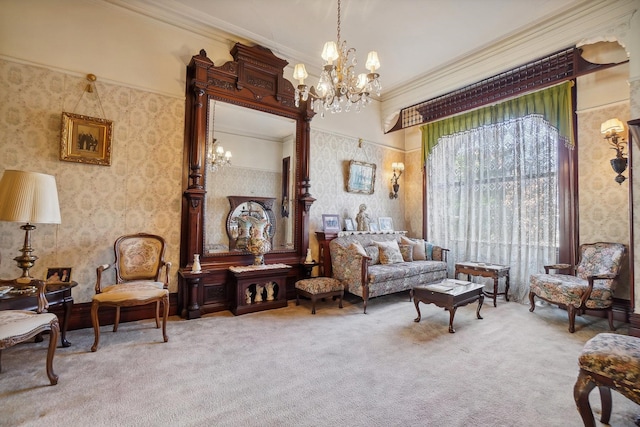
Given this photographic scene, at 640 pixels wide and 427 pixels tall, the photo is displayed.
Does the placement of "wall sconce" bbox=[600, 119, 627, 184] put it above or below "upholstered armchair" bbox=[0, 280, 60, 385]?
above

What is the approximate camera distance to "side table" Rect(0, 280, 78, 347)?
2.34 m

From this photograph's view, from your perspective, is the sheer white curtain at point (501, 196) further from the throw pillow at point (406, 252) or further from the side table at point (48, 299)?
the side table at point (48, 299)

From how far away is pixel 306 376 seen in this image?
2322 millimetres

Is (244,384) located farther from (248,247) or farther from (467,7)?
(467,7)

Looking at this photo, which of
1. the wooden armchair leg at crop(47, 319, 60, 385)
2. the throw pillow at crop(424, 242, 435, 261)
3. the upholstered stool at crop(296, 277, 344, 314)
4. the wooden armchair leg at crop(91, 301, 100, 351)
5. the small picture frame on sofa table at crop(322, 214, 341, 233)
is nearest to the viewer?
the wooden armchair leg at crop(47, 319, 60, 385)

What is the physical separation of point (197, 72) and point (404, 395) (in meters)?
4.20

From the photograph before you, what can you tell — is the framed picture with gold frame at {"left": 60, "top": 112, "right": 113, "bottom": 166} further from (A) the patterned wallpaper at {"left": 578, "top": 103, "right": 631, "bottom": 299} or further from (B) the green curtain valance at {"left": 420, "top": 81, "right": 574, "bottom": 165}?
(A) the patterned wallpaper at {"left": 578, "top": 103, "right": 631, "bottom": 299}

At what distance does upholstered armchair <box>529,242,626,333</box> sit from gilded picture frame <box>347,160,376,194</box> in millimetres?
3052

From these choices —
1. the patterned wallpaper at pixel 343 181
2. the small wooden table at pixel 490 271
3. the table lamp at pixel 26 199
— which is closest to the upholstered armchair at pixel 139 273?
the table lamp at pixel 26 199

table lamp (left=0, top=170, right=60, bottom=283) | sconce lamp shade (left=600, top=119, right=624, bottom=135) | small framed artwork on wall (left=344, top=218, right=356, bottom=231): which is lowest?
small framed artwork on wall (left=344, top=218, right=356, bottom=231)

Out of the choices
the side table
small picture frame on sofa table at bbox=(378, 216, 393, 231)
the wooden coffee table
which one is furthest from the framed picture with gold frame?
small picture frame on sofa table at bbox=(378, 216, 393, 231)

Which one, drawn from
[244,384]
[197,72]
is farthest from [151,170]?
[244,384]

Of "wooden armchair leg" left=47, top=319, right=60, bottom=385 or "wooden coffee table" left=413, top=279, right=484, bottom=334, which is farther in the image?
"wooden coffee table" left=413, top=279, right=484, bottom=334

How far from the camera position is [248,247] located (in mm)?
4234
